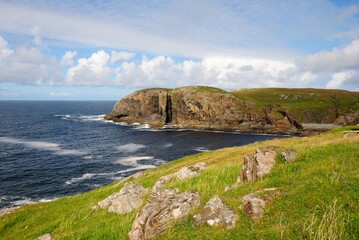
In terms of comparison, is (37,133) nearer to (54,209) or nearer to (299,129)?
(54,209)

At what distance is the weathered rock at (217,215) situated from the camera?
11.9 m

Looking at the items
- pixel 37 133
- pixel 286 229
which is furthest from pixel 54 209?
pixel 37 133

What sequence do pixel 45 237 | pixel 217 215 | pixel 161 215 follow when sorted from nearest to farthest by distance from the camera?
pixel 217 215, pixel 161 215, pixel 45 237

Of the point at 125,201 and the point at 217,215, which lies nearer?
the point at 217,215

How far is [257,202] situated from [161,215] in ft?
15.0

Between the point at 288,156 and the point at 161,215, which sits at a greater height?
the point at 288,156

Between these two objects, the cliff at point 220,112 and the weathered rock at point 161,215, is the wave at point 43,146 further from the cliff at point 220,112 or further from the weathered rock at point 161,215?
the weathered rock at point 161,215

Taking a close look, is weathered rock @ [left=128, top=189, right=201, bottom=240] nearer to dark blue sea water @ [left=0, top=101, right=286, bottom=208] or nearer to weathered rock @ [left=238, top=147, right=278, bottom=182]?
weathered rock @ [left=238, top=147, right=278, bottom=182]

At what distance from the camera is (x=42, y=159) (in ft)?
262

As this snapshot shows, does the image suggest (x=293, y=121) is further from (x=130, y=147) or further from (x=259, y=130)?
(x=130, y=147)

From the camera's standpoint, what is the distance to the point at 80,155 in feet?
284

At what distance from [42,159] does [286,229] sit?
82676 millimetres

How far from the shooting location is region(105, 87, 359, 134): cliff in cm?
15038

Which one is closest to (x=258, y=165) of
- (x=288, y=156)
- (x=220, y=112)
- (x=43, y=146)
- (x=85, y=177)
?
(x=288, y=156)
